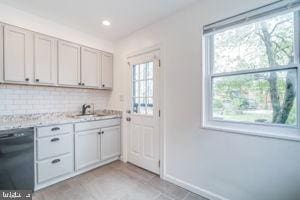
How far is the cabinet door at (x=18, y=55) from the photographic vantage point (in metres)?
2.09

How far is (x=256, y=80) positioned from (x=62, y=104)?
3.07 meters

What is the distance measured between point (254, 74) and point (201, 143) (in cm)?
101

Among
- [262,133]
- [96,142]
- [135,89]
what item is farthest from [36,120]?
[262,133]

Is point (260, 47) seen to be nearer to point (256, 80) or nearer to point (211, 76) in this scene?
point (256, 80)

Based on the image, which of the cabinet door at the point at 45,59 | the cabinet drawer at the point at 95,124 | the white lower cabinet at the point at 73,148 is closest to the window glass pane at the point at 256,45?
the cabinet drawer at the point at 95,124

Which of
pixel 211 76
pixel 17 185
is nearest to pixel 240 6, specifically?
pixel 211 76

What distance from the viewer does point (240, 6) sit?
5.54 ft

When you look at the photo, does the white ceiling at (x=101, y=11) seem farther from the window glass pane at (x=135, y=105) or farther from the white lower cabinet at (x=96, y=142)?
the white lower cabinet at (x=96, y=142)

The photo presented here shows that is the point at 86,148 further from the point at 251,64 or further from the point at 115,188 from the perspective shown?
the point at 251,64

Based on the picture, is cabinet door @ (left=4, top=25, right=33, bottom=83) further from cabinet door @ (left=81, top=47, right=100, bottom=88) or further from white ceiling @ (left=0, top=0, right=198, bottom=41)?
cabinet door @ (left=81, top=47, right=100, bottom=88)

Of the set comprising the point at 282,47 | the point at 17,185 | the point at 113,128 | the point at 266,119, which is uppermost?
the point at 282,47

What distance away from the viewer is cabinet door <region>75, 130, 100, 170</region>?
8.32 feet

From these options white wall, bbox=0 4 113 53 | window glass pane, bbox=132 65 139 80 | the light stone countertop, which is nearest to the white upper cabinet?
white wall, bbox=0 4 113 53

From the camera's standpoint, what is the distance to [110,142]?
3010mm
